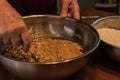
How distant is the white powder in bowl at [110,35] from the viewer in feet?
2.95

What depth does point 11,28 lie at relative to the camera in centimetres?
62

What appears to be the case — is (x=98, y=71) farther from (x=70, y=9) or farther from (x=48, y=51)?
(x=70, y=9)

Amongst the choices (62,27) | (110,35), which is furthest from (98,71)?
(62,27)

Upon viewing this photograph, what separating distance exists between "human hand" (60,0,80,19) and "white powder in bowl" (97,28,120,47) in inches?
5.5

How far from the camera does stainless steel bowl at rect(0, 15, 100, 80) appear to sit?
66cm

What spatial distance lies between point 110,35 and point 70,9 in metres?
0.25

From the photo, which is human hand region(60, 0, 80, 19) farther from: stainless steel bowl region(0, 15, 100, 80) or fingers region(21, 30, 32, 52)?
fingers region(21, 30, 32, 52)

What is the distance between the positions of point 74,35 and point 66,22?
7 centimetres

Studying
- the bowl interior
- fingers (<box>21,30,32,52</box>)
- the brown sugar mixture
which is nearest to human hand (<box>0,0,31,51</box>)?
fingers (<box>21,30,32,52</box>)

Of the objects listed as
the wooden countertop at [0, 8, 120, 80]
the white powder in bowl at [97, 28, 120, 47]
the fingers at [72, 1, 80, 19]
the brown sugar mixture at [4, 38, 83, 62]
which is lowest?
the wooden countertop at [0, 8, 120, 80]

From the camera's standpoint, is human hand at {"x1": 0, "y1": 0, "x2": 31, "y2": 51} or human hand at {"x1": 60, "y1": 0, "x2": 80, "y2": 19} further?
human hand at {"x1": 60, "y1": 0, "x2": 80, "y2": 19}

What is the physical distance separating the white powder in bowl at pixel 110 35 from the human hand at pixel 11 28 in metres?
0.37

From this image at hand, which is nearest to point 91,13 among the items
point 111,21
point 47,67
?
point 111,21

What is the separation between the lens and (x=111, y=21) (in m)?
1.06
